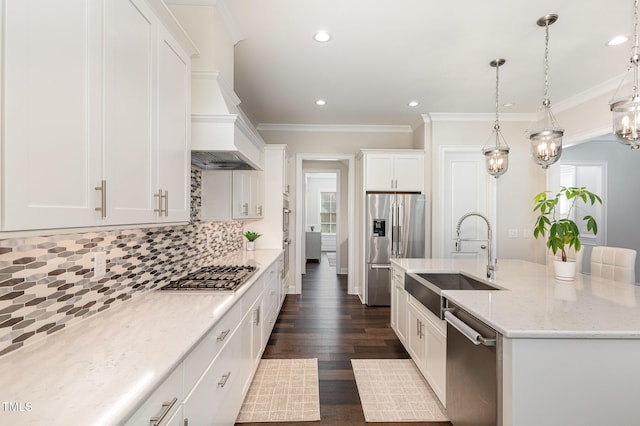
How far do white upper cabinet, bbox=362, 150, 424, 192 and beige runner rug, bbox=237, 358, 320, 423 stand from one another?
275cm

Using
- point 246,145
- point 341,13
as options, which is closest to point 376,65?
point 341,13

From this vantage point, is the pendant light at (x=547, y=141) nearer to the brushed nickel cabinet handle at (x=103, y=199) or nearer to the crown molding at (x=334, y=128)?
the brushed nickel cabinet handle at (x=103, y=199)

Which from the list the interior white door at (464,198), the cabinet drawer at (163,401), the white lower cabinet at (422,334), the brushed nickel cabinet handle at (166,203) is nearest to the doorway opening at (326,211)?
the interior white door at (464,198)

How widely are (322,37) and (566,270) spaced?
2600 mm

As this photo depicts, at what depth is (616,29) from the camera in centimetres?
250

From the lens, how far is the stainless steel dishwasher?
141cm

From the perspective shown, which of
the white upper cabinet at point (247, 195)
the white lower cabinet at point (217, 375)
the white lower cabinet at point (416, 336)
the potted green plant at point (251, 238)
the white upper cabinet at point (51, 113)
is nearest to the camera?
the white upper cabinet at point (51, 113)

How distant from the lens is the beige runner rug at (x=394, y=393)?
2123mm

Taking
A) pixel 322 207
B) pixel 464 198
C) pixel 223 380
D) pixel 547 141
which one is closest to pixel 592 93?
pixel 464 198

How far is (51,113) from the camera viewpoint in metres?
0.87

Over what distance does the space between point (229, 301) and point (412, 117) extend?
4.08m

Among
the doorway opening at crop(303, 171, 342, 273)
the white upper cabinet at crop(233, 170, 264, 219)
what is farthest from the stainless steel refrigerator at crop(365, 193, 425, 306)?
the doorway opening at crop(303, 171, 342, 273)

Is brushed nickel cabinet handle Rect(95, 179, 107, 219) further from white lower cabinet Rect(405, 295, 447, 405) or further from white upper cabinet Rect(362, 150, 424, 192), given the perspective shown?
white upper cabinet Rect(362, 150, 424, 192)

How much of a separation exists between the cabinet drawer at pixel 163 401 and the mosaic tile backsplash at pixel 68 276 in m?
0.54
